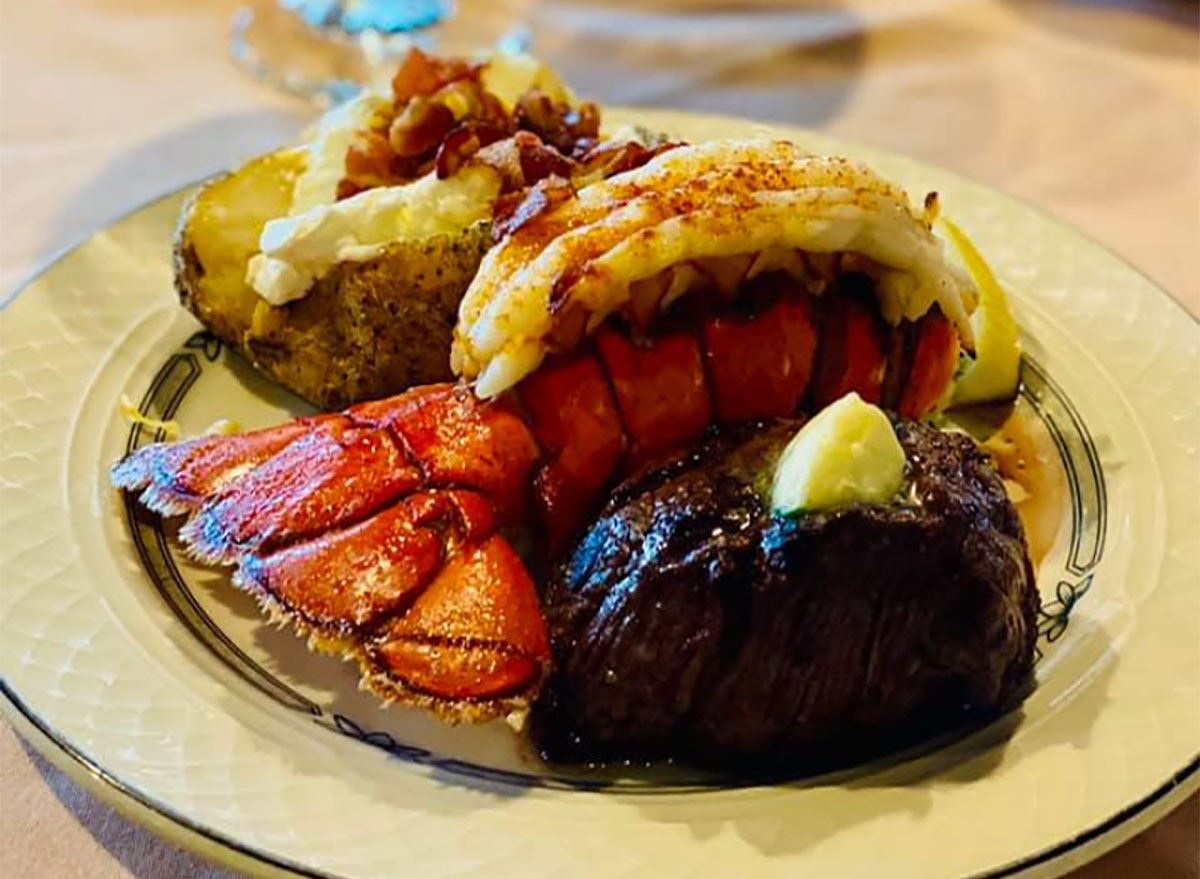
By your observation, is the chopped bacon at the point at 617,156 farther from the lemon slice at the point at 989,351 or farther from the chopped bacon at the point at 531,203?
the lemon slice at the point at 989,351

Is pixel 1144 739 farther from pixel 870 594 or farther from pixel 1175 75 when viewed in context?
pixel 1175 75

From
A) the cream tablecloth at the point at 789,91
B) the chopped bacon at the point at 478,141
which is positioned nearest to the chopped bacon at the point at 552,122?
the chopped bacon at the point at 478,141

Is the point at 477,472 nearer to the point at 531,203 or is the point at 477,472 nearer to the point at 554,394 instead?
the point at 554,394

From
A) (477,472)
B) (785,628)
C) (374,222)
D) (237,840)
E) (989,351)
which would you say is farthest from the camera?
(989,351)

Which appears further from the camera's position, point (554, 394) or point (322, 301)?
point (322, 301)

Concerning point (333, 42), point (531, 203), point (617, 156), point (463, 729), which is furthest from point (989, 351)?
point (333, 42)
